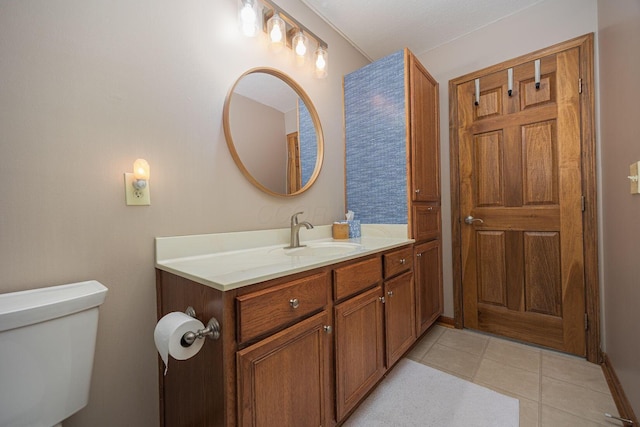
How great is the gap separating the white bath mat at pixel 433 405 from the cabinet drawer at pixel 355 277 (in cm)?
64

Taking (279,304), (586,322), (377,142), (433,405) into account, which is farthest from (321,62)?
(586,322)

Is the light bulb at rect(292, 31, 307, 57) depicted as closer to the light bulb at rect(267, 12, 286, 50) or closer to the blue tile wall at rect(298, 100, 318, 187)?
the light bulb at rect(267, 12, 286, 50)

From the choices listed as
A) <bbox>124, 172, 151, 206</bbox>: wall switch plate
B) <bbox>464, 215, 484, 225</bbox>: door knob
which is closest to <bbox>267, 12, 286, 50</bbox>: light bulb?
<bbox>124, 172, 151, 206</bbox>: wall switch plate

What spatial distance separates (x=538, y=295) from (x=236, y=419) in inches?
83.4

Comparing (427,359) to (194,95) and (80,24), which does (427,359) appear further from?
(80,24)

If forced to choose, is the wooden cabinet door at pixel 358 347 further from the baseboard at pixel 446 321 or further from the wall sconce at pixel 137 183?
the baseboard at pixel 446 321

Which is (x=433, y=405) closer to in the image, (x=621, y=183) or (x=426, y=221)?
(x=426, y=221)

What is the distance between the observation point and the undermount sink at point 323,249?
→ 4.69ft

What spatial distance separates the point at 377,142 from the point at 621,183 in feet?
4.26

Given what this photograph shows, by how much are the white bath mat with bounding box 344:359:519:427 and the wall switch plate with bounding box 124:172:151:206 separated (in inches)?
53.6

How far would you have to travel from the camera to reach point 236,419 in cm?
75

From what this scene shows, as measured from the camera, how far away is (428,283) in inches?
77.1

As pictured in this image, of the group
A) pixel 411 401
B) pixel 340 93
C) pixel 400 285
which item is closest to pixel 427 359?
pixel 411 401

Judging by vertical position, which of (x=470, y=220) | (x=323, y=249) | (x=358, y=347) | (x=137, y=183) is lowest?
(x=358, y=347)
